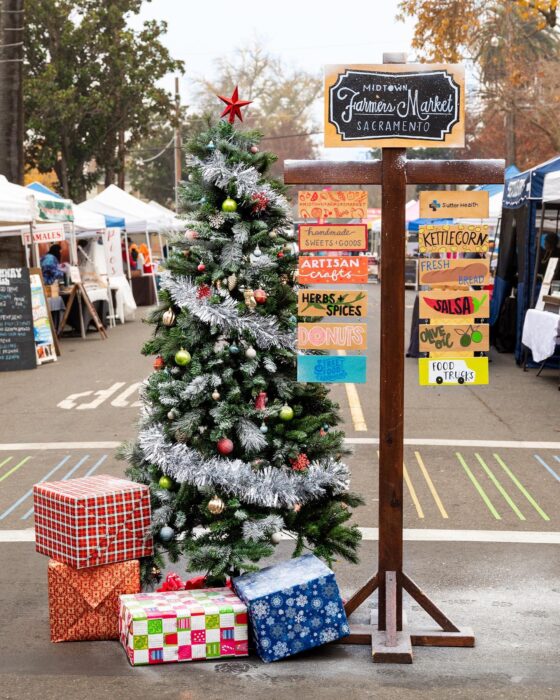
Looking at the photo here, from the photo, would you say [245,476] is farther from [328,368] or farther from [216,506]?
[328,368]

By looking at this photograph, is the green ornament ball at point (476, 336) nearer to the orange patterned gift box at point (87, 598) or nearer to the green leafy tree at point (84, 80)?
the orange patterned gift box at point (87, 598)

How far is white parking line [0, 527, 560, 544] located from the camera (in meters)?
6.87

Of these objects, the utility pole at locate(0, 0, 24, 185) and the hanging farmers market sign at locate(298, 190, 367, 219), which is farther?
the utility pole at locate(0, 0, 24, 185)

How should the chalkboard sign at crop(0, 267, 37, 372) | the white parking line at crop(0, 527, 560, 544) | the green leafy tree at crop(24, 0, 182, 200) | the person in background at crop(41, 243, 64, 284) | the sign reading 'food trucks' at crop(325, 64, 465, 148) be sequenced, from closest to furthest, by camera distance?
the sign reading 'food trucks' at crop(325, 64, 465, 148) < the white parking line at crop(0, 527, 560, 544) < the chalkboard sign at crop(0, 267, 37, 372) < the person in background at crop(41, 243, 64, 284) < the green leafy tree at crop(24, 0, 182, 200)

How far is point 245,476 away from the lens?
5.27 m

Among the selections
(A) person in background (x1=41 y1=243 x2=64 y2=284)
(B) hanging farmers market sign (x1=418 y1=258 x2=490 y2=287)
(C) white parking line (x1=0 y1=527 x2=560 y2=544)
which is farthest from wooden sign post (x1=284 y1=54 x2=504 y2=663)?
(A) person in background (x1=41 y1=243 x2=64 y2=284)

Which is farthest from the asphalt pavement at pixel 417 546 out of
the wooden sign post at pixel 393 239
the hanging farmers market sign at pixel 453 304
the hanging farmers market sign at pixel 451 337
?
the hanging farmers market sign at pixel 453 304

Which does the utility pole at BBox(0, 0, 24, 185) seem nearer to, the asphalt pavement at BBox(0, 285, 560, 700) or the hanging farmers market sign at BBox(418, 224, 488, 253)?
the asphalt pavement at BBox(0, 285, 560, 700)

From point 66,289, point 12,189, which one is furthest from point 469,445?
point 66,289

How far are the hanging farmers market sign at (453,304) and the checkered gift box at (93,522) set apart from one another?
68.3 inches

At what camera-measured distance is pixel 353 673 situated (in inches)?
185

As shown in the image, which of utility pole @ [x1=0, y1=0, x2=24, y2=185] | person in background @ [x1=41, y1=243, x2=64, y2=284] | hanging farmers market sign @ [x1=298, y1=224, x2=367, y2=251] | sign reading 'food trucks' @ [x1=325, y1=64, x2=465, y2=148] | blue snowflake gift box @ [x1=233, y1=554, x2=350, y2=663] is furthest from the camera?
person in background @ [x1=41, y1=243, x2=64, y2=284]

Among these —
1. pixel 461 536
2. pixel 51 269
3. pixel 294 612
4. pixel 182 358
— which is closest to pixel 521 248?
pixel 51 269

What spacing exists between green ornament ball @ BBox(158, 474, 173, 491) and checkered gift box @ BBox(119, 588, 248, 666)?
0.69 meters
